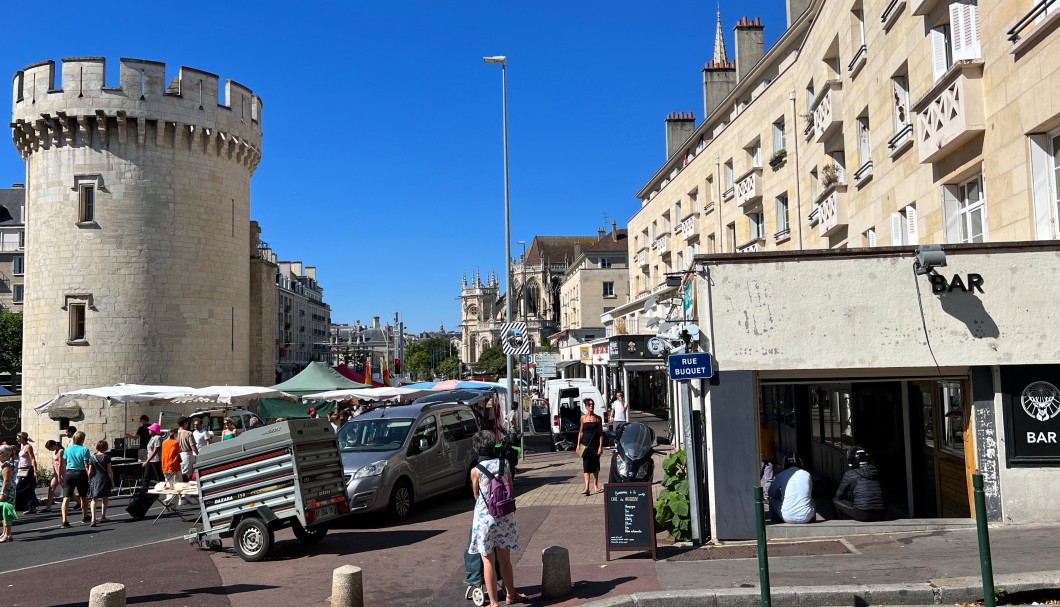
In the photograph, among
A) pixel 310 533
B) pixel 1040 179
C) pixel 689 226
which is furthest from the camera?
pixel 689 226

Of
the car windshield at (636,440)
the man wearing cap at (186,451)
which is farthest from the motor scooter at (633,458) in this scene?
the man wearing cap at (186,451)

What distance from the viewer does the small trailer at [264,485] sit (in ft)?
32.9

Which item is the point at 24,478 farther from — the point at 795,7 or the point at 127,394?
the point at 795,7

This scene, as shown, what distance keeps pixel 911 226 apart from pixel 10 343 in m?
65.4

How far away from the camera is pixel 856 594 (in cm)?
716

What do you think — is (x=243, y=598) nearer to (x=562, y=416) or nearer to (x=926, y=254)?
(x=926, y=254)

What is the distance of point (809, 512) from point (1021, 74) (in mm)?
6042

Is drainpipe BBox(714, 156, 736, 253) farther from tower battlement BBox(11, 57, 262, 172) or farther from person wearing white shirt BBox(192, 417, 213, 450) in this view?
person wearing white shirt BBox(192, 417, 213, 450)

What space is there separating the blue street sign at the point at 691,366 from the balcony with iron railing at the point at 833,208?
10270mm

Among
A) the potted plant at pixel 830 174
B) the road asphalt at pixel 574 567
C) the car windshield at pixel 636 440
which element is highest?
the potted plant at pixel 830 174

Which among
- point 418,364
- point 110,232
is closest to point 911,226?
point 110,232

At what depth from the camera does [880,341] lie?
954 cm

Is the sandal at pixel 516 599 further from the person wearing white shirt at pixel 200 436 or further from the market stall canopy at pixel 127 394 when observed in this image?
the market stall canopy at pixel 127 394

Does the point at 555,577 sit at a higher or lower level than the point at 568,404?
lower
